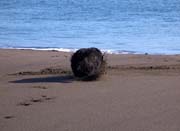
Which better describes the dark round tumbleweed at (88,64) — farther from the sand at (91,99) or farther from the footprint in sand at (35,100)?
the footprint in sand at (35,100)

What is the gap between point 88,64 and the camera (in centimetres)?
995

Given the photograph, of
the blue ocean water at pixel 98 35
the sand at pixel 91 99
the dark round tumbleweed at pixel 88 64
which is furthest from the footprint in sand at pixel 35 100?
the blue ocean water at pixel 98 35

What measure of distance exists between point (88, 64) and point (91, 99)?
1.76 m

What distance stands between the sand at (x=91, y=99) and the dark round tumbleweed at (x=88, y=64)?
0.48 feet

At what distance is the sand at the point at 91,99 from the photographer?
6.97 metres

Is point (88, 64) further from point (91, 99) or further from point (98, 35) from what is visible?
point (98, 35)

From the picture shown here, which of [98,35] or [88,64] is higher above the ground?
[88,64]

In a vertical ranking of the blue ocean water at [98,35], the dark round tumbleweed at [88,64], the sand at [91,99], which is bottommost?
the blue ocean water at [98,35]

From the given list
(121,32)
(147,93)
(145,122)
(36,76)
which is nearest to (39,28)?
(121,32)

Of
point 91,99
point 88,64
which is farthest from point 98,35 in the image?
point 91,99

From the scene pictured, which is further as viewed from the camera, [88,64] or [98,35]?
[98,35]

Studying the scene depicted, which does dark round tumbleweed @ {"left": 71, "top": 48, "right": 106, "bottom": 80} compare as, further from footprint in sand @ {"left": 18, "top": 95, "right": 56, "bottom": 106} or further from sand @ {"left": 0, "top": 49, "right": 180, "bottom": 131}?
footprint in sand @ {"left": 18, "top": 95, "right": 56, "bottom": 106}

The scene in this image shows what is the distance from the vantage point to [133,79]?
9977mm

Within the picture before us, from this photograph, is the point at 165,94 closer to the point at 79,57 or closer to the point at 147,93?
Answer: the point at 147,93
